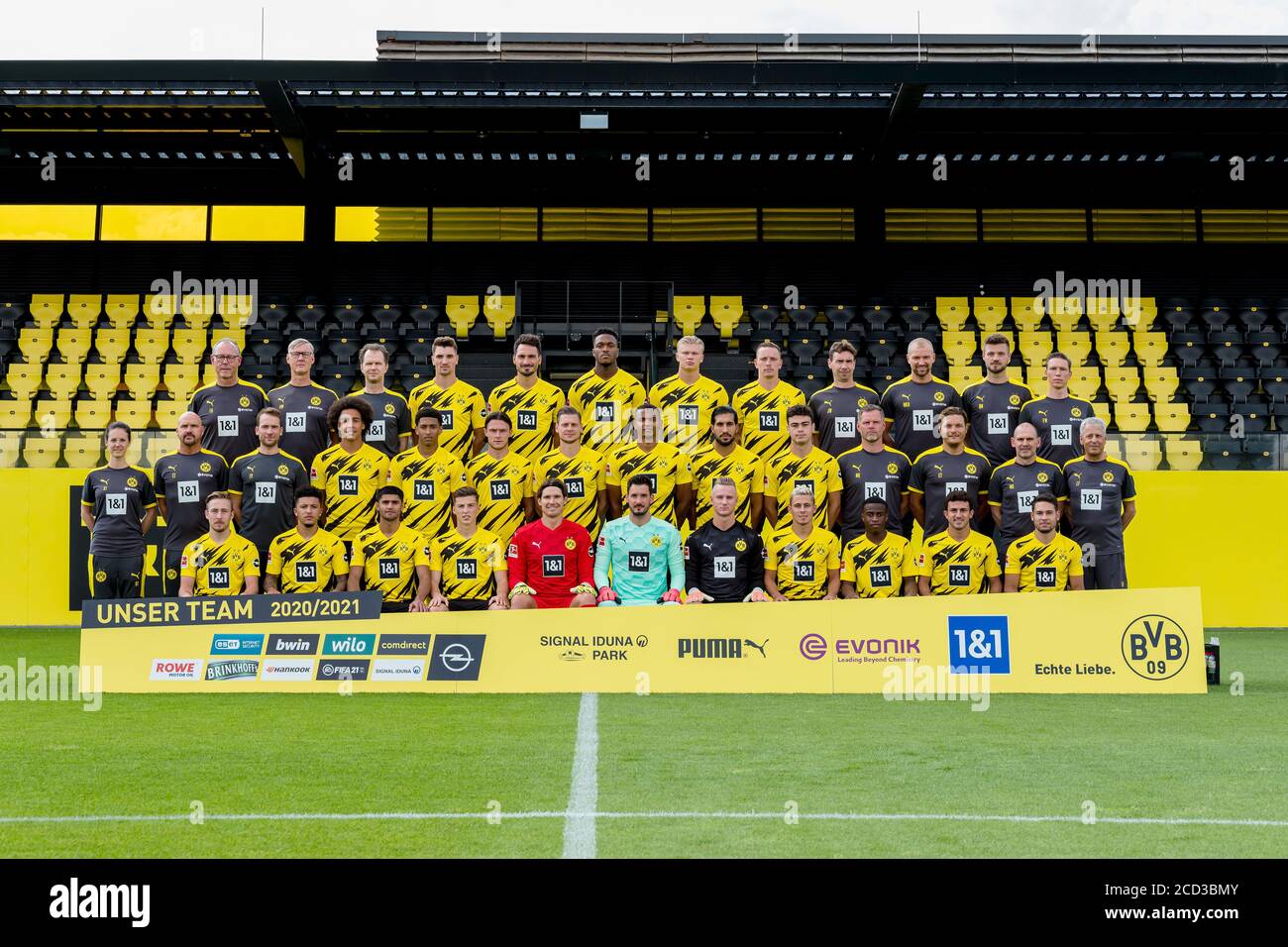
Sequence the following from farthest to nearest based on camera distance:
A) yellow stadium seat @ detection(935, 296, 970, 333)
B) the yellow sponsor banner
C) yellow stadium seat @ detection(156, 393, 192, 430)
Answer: yellow stadium seat @ detection(935, 296, 970, 333), yellow stadium seat @ detection(156, 393, 192, 430), the yellow sponsor banner

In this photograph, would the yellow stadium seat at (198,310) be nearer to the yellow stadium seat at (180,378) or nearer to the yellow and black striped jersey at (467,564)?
the yellow stadium seat at (180,378)

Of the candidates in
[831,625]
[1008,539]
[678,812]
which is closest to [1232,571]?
[1008,539]

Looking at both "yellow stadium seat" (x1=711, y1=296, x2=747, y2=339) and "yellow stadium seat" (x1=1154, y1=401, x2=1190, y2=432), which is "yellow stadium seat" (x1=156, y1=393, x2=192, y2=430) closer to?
"yellow stadium seat" (x1=711, y1=296, x2=747, y2=339)

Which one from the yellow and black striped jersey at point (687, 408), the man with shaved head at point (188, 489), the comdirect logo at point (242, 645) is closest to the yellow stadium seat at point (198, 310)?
the man with shaved head at point (188, 489)

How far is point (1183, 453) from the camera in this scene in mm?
18125

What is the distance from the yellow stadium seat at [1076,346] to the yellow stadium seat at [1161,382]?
40.2 inches

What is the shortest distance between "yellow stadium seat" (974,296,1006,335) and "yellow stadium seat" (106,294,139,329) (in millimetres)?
14848

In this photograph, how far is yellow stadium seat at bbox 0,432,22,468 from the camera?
707 inches

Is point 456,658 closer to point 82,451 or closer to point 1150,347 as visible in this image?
point 82,451

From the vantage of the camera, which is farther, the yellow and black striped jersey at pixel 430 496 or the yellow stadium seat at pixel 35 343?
the yellow stadium seat at pixel 35 343

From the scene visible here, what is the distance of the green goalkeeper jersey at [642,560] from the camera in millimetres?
11320

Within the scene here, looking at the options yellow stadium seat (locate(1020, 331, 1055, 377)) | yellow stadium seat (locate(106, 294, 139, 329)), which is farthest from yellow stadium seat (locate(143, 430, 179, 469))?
yellow stadium seat (locate(1020, 331, 1055, 377))

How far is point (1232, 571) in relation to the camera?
18.7 meters
